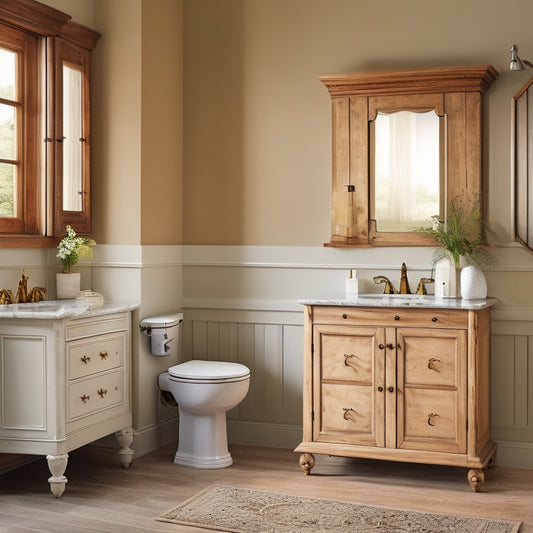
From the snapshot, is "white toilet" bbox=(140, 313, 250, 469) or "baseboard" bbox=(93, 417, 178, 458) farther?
"baseboard" bbox=(93, 417, 178, 458)

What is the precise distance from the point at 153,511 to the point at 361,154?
2.08 meters

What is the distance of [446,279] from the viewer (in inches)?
159

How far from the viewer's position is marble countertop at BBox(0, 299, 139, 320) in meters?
3.50

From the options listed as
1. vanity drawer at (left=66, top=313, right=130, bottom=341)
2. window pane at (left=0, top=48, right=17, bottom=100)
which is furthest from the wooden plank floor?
window pane at (left=0, top=48, right=17, bottom=100)

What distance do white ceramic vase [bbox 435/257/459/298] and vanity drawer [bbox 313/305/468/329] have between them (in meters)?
0.32

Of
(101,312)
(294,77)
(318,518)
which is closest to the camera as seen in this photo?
(318,518)

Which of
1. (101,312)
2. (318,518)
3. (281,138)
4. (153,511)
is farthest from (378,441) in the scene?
(281,138)

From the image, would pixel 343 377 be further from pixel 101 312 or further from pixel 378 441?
pixel 101 312

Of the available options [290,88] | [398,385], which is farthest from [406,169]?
[398,385]

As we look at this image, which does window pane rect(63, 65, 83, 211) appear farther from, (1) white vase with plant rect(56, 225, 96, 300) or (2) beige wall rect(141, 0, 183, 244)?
(2) beige wall rect(141, 0, 183, 244)

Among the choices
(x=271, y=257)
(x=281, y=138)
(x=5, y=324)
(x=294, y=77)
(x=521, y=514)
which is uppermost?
(x=294, y=77)

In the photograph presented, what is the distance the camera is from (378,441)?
3852mm

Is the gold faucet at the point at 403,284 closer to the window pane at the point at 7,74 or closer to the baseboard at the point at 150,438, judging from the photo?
the baseboard at the point at 150,438

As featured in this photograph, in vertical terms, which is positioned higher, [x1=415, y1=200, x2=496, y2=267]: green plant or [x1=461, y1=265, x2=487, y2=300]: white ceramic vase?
[x1=415, y1=200, x2=496, y2=267]: green plant
